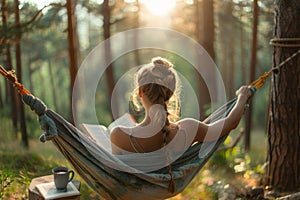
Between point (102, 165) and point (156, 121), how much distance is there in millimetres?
385

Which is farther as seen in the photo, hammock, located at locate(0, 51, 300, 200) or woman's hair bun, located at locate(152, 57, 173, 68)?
woman's hair bun, located at locate(152, 57, 173, 68)

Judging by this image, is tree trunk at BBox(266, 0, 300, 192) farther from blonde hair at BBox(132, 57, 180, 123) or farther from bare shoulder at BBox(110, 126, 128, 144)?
bare shoulder at BBox(110, 126, 128, 144)

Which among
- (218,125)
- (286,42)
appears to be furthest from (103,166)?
(286,42)

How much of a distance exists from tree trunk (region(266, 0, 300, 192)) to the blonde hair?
121cm

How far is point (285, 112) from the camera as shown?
116 inches

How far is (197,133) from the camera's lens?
7.26ft

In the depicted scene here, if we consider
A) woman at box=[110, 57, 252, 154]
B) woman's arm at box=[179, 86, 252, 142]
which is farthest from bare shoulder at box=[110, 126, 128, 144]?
woman's arm at box=[179, 86, 252, 142]

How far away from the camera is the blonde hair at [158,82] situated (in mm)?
2047

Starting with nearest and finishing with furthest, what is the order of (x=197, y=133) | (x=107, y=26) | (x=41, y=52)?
(x=197, y=133) → (x=107, y=26) → (x=41, y=52)

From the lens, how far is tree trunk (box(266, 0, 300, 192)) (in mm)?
2857

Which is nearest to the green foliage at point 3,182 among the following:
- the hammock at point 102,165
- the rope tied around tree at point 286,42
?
the hammock at point 102,165

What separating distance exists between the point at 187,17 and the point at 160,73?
25.0 feet

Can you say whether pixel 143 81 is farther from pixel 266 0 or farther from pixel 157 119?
pixel 266 0

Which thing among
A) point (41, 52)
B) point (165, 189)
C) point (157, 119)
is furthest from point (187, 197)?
point (41, 52)
